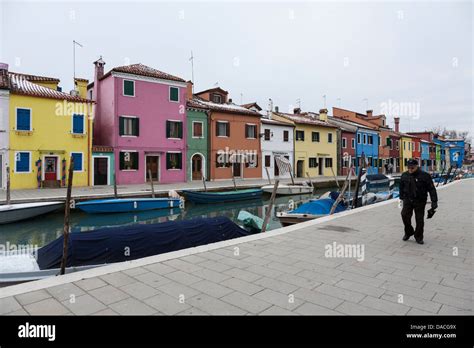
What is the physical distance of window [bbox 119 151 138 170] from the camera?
2322 cm

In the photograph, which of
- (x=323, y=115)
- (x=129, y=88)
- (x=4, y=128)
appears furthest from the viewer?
(x=323, y=115)

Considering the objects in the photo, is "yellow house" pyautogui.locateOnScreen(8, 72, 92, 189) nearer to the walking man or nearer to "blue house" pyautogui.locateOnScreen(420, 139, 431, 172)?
the walking man

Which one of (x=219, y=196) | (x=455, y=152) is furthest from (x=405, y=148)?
(x=219, y=196)

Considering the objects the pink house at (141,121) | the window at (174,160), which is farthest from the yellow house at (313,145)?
the window at (174,160)

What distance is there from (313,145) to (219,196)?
19472 millimetres

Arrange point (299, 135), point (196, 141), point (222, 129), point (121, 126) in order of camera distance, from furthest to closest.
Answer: point (299, 135) < point (222, 129) < point (196, 141) < point (121, 126)

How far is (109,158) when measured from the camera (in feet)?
74.3

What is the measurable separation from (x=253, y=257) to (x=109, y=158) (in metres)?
20.1

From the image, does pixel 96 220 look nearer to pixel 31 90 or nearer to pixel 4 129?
pixel 4 129

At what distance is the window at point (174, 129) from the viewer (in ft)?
84.1

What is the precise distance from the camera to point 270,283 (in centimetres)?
395

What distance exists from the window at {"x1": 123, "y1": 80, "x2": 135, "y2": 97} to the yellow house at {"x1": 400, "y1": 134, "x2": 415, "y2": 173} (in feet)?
136
